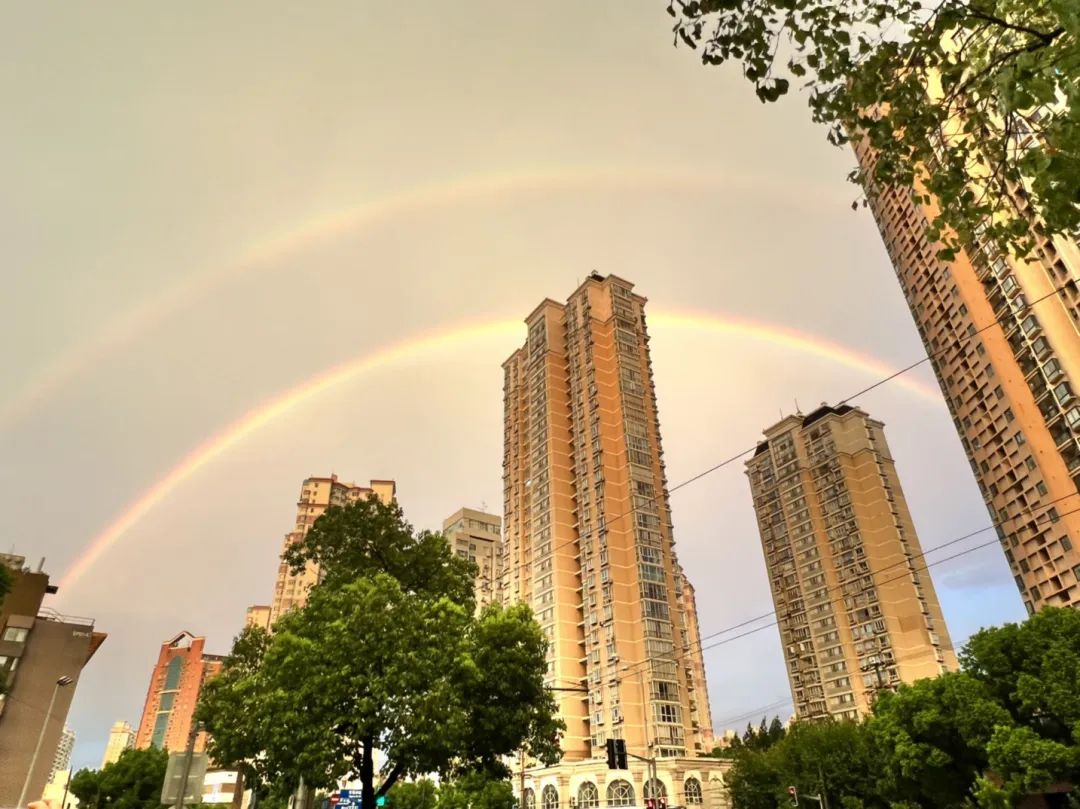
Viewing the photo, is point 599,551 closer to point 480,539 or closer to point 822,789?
point 822,789

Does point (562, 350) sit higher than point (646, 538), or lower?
higher

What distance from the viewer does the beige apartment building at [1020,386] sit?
45875mm

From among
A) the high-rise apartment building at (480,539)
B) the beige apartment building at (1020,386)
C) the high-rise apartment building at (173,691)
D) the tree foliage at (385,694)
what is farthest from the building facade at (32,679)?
the high-rise apartment building at (173,691)

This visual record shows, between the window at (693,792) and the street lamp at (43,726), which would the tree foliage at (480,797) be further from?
the street lamp at (43,726)

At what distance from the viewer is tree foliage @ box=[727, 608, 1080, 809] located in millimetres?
26844

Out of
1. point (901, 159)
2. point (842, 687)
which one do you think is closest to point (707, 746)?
point (842, 687)

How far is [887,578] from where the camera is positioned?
79.4 m

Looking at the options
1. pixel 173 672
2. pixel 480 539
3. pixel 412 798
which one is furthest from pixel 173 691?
pixel 412 798

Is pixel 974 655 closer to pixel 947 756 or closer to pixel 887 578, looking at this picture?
pixel 947 756

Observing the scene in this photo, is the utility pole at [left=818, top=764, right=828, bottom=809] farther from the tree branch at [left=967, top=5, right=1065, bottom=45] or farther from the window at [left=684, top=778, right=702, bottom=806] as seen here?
the tree branch at [left=967, top=5, right=1065, bottom=45]

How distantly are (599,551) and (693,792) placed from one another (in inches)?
884

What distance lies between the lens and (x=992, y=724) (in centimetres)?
2884

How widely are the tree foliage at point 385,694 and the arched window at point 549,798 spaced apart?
47.2 m

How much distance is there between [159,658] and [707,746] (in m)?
146
